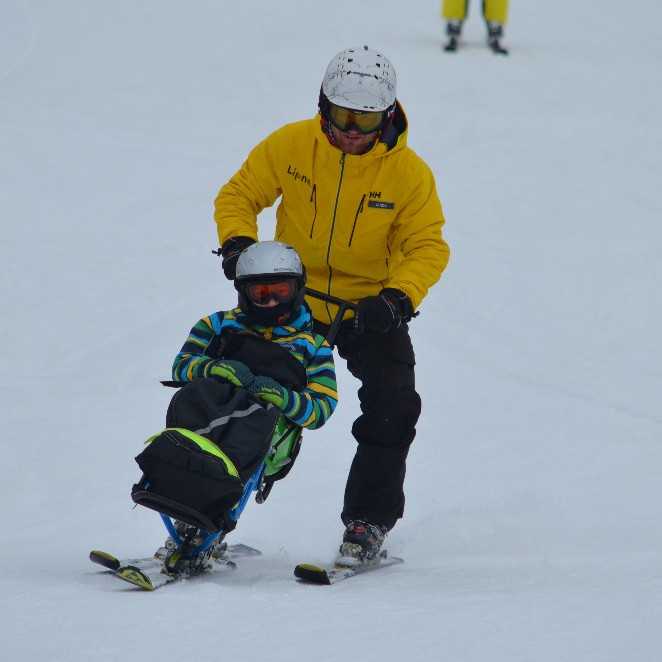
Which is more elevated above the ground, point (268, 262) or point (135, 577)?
point (268, 262)

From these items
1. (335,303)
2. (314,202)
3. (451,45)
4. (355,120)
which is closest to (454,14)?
(451,45)

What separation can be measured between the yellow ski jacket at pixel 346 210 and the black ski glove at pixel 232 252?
0.08 metres

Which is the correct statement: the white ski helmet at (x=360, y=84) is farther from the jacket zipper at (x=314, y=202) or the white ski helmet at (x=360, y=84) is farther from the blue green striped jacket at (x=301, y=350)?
the blue green striped jacket at (x=301, y=350)

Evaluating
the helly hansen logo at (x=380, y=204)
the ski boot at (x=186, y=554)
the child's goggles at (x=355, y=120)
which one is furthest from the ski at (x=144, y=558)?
the child's goggles at (x=355, y=120)

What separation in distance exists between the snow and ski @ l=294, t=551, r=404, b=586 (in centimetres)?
9

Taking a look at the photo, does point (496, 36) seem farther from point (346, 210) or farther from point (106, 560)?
point (106, 560)

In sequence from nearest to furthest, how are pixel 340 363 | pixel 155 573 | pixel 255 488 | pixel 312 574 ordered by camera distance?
pixel 155 573 → pixel 312 574 → pixel 255 488 → pixel 340 363

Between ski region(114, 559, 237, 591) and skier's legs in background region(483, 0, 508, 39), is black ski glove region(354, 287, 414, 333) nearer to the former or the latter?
ski region(114, 559, 237, 591)

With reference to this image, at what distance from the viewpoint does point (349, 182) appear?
15.0ft

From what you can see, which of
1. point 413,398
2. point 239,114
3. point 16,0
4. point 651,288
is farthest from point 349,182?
point 16,0

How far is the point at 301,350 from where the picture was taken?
4336mm

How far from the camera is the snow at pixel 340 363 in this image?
3.31m

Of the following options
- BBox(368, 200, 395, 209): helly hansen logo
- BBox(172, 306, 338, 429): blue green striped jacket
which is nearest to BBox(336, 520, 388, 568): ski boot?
BBox(172, 306, 338, 429): blue green striped jacket

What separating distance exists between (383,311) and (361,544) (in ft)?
3.19
